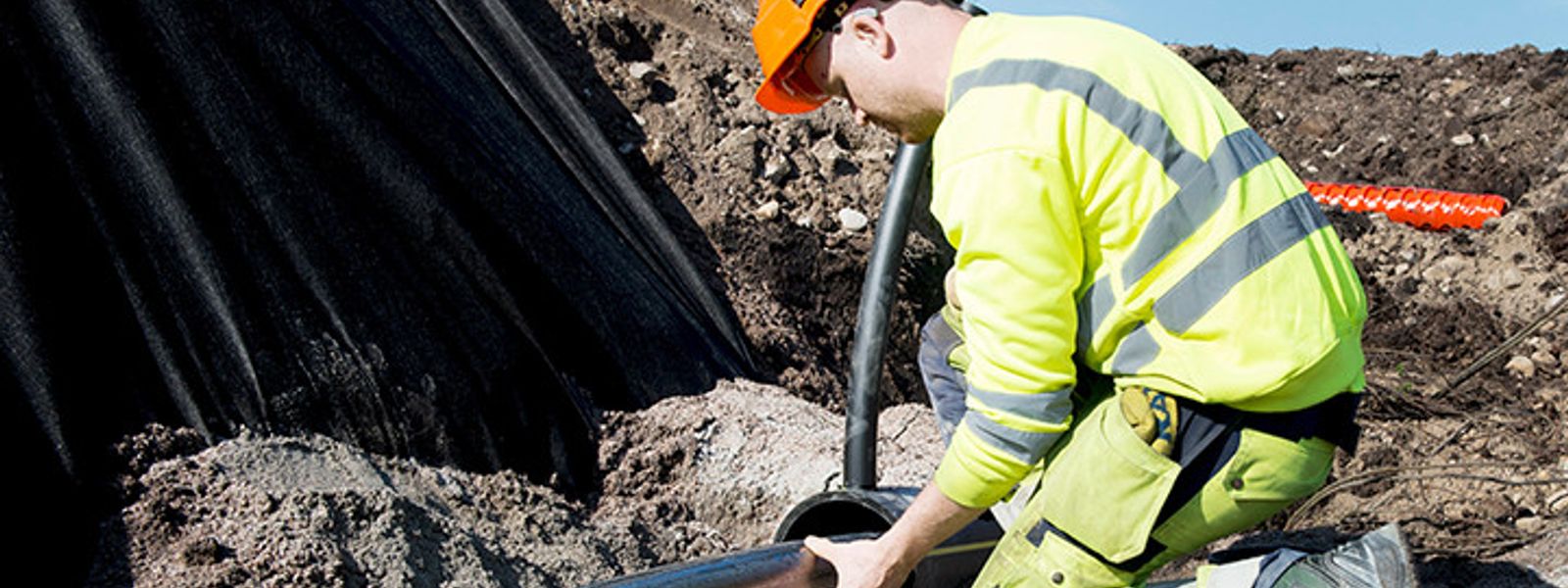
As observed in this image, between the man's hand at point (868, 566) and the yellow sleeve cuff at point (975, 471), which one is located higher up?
the yellow sleeve cuff at point (975, 471)

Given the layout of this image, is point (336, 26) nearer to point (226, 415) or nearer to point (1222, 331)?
point (226, 415)

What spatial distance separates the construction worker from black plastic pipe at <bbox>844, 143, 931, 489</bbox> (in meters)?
1.10

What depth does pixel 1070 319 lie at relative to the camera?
1922 millimetres

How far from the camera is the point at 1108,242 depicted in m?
1.96

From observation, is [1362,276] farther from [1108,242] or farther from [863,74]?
[863,74]

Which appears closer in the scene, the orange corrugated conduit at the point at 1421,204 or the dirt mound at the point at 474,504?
the dirt mound at the point at 474,504

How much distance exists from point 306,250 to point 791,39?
230cm

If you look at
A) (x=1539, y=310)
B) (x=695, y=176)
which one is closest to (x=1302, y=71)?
(x=1539, y=310)

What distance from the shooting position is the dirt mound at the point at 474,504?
3.10 m

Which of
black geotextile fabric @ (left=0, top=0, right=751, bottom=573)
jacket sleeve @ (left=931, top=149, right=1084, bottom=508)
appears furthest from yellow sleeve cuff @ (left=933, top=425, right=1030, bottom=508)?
black geotextile fabric @ (left=0, top=0, right=751, bottom=573)

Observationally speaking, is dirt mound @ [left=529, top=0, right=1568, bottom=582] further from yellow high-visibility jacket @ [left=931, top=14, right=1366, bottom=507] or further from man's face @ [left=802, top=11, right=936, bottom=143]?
man's face @ [left=802, top=11, right=936, bottom=143]

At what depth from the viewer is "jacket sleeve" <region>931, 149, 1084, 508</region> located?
1.83 m

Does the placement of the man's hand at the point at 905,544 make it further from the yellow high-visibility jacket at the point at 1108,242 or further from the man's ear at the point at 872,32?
the man's ear at the point at 872,32

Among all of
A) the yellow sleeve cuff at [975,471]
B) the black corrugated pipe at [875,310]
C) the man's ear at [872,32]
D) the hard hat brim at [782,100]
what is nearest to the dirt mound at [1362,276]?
the black corrugated pipe at [875,310]
